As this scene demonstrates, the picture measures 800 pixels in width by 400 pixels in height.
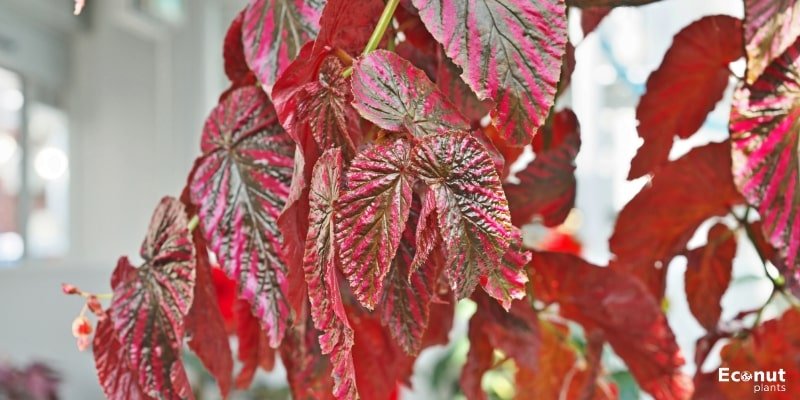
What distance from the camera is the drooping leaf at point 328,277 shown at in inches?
6.8

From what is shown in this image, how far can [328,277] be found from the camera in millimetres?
173

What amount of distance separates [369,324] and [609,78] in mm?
1844

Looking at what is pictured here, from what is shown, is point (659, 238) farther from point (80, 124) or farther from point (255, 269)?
point (80, 124)

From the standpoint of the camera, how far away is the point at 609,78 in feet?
6.66

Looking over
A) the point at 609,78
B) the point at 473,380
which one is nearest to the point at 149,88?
the point at 609,78

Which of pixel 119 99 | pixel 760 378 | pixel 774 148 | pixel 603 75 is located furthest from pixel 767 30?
pixel 119 99

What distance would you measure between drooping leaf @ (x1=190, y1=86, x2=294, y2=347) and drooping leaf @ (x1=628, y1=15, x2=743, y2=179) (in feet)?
0.48

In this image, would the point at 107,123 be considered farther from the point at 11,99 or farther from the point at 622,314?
the point at 622,314

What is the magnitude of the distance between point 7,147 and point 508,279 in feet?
8.45

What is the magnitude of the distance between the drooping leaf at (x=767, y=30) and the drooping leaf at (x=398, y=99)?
0.36 ft

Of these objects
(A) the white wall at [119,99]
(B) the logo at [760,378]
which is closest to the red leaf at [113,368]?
(B) the logo at [760,378]

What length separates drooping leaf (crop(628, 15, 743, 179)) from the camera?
1.03ft

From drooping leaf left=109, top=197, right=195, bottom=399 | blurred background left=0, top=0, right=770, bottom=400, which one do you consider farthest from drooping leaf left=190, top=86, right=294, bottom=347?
blurred background left=0, top=0, right=770, bottom=400

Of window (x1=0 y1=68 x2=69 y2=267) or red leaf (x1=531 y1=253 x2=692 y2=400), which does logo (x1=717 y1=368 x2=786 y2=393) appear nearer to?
red leaf (x1=531 y1=253 x2=692 y2=400)
